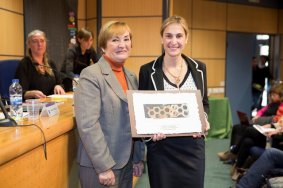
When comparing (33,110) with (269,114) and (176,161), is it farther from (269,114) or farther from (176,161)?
(269,114)

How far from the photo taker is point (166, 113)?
1806mm

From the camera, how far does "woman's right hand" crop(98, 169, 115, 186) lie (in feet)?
5.31

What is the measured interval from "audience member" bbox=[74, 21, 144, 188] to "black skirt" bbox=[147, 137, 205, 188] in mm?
159

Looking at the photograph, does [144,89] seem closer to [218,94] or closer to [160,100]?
[160,100]

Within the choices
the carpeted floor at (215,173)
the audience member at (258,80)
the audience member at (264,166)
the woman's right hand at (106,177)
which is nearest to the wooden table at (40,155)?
the woman's right hand at (106,177)

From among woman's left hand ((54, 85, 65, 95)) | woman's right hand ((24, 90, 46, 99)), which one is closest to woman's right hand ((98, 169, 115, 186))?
woman's right hand ((24, 90, 46, 99))

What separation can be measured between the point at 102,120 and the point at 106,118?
2 cm

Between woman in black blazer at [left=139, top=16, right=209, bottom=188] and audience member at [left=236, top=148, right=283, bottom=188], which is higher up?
woman in black blazer at [left=139, top=16, right=209, bottom=188]

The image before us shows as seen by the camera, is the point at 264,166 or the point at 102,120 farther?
the point at 264,166

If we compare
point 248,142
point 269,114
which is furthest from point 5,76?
point 269,114

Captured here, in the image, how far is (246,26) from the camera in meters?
7.12

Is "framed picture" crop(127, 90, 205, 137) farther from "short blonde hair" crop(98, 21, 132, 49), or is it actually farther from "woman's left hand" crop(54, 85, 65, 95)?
"woman's left hand" crop(54, 85, 65, 95)

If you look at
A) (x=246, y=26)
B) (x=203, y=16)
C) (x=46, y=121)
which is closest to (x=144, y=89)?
(x=46, y=121)

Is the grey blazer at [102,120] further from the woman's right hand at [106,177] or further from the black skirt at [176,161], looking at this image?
the black skirt at [176,161]
